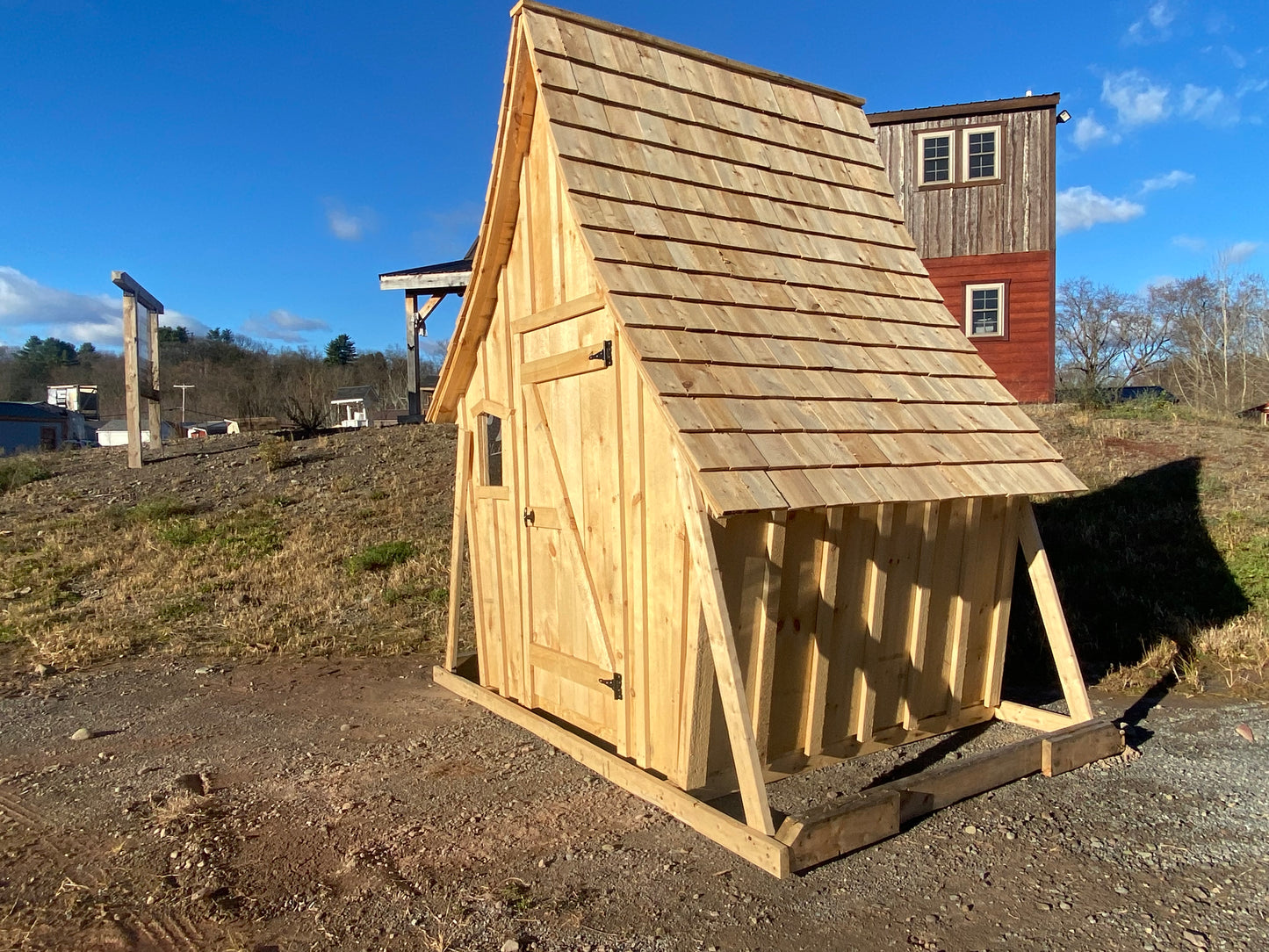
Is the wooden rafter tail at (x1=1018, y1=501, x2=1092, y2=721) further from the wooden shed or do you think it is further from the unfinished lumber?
the unfinished lumber

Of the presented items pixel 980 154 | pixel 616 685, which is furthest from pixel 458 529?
pixel 980 154

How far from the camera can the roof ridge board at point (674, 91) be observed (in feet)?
19.1

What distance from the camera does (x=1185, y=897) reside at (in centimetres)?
406

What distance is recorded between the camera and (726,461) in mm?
4434

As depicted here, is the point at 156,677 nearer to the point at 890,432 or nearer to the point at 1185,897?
the point at 890,432

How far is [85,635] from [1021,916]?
358 inches

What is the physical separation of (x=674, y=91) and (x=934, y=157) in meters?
14.9

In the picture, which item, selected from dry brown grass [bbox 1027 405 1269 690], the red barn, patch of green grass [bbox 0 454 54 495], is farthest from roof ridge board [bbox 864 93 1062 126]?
patch of green grass [bbox 0 454 54 495]

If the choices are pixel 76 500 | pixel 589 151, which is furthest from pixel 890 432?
pixel 76 500

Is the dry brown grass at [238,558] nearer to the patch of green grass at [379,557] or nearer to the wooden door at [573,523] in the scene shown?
the patch of green grass at [379,557]

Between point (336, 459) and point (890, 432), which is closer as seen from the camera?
point (890, 432)

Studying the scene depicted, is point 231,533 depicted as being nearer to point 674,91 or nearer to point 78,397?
point 674,91

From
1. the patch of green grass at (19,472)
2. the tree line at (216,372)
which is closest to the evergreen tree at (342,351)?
the tree line at (216,372)

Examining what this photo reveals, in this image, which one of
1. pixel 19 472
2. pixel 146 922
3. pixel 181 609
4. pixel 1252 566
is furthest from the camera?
pixel 19 472
